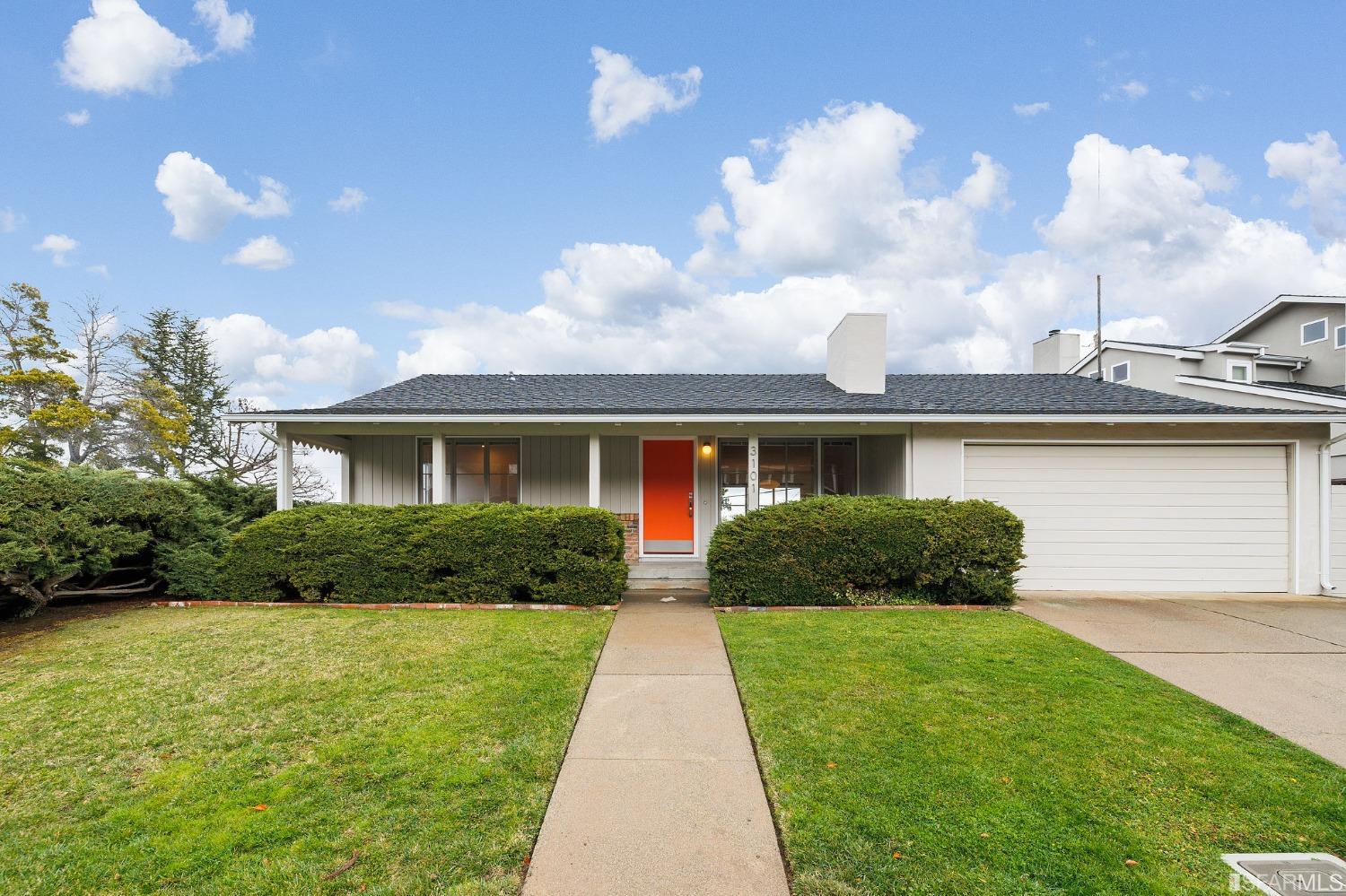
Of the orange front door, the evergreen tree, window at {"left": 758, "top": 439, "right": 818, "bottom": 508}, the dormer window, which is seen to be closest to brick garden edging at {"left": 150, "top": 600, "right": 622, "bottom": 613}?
the orange front door

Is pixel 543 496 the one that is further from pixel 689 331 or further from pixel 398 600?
pixel 689 331

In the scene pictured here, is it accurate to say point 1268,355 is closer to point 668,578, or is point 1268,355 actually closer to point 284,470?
point 668,578

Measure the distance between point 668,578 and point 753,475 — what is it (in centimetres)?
208

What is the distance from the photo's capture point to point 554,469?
10.0 meters

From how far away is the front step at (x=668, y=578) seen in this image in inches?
326

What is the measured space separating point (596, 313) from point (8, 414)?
18348 mm

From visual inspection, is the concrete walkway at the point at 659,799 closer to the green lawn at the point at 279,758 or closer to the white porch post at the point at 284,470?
the green lawn at the point at 279,758

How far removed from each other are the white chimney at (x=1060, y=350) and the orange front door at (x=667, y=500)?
8653mm

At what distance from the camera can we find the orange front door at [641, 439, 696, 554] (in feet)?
32.3

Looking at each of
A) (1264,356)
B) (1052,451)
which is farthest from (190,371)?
(1264,356)

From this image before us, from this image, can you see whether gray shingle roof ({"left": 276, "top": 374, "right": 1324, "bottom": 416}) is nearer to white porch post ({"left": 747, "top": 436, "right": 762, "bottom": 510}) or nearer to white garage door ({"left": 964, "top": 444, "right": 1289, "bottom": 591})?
white porch post ({"left": 747, "top": 436, "right": 762, "bottom": 510})

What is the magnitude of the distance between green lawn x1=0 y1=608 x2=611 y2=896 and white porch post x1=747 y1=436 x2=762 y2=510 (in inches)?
156

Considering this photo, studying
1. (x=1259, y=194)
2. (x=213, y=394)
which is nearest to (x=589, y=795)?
(x=1259, y=194)

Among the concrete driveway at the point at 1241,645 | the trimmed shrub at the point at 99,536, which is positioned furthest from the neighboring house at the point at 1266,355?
the trimmed shrub at the point at 99,536
